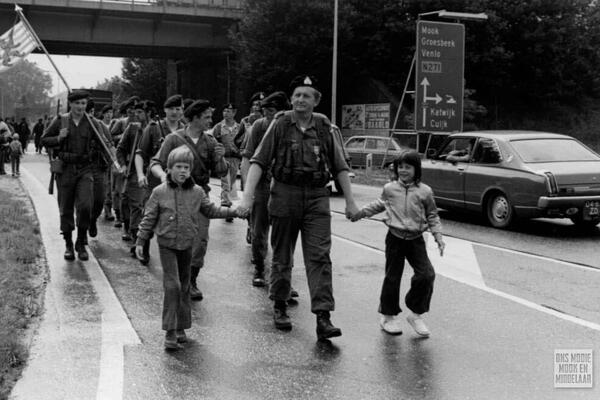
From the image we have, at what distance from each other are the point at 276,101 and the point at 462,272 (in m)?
2.72

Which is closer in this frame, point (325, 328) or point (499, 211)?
point (325, 328)

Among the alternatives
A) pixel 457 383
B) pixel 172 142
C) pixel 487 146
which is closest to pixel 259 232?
pixel 172 142

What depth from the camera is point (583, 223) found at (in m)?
11.9

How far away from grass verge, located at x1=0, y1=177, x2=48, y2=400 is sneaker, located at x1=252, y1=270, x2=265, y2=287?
1.98 meters

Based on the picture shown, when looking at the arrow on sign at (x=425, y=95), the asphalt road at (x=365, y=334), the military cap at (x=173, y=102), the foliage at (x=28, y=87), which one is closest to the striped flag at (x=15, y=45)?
the asphalt road at (x=365, y=334)

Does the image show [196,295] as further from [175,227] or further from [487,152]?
[487,152]

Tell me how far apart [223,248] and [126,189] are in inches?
57.8

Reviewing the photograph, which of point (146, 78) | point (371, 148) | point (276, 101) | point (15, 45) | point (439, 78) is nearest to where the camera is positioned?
point (276, 101)

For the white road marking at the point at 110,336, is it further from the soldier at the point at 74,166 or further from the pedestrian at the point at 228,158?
the pedestrian at the point at 228,158

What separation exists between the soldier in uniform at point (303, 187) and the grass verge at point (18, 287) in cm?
181

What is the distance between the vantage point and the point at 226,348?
530cm

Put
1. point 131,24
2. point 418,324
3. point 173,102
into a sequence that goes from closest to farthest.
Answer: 1. point 418,324
2. point 173,102
3. point 131,24

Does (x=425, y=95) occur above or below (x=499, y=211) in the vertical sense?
above

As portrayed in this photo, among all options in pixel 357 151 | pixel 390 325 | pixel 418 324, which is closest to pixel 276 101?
pixel 390 325
